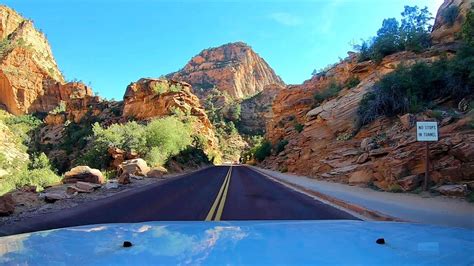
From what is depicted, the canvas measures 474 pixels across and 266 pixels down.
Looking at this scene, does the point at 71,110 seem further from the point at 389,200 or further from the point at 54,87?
the point at 389,200

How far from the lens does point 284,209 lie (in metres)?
10.8

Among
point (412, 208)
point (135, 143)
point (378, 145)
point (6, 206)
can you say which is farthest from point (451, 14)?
point (6, 206)

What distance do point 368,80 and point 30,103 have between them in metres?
104

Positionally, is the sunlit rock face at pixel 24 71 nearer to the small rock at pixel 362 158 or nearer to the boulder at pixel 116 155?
the boulder at pixel 116 155

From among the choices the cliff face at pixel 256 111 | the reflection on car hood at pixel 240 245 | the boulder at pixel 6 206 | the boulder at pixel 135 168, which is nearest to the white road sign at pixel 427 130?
the reflection on car hood at pixel 240 245

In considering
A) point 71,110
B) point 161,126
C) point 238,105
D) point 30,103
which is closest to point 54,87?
point 30,103

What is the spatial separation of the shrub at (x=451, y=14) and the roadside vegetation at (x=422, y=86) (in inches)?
360

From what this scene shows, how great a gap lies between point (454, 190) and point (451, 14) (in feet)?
71.0

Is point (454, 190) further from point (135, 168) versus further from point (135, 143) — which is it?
point (135, 143)

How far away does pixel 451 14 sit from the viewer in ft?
90.5

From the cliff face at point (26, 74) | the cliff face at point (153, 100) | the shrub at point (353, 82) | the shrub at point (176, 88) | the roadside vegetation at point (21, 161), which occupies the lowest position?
the roadside vegetation at point (21, 161)

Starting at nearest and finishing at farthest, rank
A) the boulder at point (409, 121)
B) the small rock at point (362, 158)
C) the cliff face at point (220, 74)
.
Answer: the boulder at point (409, 121) → the small rock at point (362, 158) → the cliff face at point (220, 74)

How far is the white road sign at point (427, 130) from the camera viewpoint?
11875mm

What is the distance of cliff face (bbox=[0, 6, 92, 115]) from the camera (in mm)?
101375
